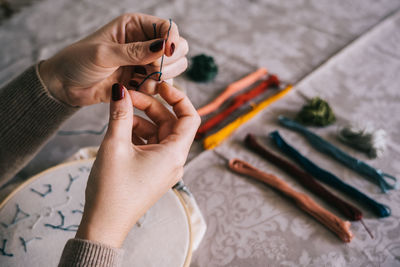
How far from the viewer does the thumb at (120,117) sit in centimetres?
42

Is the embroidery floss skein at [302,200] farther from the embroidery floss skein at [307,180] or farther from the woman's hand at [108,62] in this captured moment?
the woman's hand at [108,62]

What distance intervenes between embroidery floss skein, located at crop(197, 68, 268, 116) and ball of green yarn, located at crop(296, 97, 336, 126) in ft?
0.67

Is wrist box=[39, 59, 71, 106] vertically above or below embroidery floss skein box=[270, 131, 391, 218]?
above

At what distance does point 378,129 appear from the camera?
789 mm

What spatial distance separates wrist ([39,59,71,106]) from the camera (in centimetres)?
62

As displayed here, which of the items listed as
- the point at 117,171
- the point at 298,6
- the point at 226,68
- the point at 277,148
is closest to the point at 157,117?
the point at 117,171

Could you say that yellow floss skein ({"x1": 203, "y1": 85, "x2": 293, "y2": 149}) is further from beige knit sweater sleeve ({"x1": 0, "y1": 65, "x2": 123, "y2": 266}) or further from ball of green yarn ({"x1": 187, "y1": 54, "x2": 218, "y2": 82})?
beige knit sweater sleeve ({"x1": 0, "y1": 65, "x2": 123, "y2": 266})

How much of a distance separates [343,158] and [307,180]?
0.40 ft

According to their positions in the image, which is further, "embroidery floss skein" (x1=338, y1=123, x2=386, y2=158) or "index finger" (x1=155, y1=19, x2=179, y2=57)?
"embroidery floss skein" (x1=338, y1=123, x2=386, y2=158)

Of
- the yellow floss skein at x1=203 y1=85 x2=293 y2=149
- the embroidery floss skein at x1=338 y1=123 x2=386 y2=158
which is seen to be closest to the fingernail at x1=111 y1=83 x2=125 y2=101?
the yellow floss skein at x1=203 y1=85 x2=293 y2=149

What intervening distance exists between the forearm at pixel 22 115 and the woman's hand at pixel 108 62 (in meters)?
0.02

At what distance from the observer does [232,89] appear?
2.98ft

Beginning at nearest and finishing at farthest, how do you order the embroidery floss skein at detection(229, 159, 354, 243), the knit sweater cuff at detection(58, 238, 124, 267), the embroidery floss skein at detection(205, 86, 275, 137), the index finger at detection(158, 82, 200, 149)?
1. the knit sweater cuff at detection(58, 238, 124, 267)
2. the index finger at detection(158, 82, 200, 149)
3. the embroidery floss skein at detection(229, 159, 354, 243)
4. the embroidery floss skein at detection(205, 86, 275, 137)

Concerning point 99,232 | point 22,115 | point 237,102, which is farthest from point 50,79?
point 237,102
